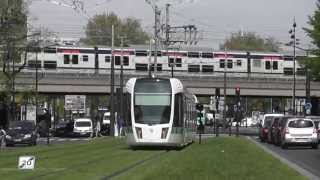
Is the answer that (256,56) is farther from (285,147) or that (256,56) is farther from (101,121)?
(285,147)

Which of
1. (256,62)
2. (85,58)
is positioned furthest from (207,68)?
(85,58)

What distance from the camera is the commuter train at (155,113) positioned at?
3684 centimetres

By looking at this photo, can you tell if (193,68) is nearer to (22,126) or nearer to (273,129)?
(22,126)

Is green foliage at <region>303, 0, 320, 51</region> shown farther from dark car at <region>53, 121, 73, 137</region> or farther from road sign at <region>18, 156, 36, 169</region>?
road sign at <region>18, 156, 36, 169</region>

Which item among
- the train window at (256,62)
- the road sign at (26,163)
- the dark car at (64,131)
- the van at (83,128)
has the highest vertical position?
the train window at (256,62)

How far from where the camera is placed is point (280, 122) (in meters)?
48.6

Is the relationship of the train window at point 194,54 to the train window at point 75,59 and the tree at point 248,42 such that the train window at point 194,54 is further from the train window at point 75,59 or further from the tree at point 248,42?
the tree at point 248,42

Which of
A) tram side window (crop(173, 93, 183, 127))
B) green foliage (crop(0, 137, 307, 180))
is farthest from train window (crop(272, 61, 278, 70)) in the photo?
green foliage (crop(0, 137, 307, 180))

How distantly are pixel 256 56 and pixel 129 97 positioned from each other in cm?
5117

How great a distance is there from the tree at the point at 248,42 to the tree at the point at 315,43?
67820 mm

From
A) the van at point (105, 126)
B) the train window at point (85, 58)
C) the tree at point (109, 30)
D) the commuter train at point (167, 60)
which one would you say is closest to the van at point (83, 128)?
the van at point (105, 126)

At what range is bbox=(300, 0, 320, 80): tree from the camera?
59125 mm

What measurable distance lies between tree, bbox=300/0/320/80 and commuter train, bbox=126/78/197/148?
76.9 ft

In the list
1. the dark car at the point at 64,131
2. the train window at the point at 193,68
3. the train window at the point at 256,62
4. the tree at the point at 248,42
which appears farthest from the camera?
the tree at the point at 248,42
